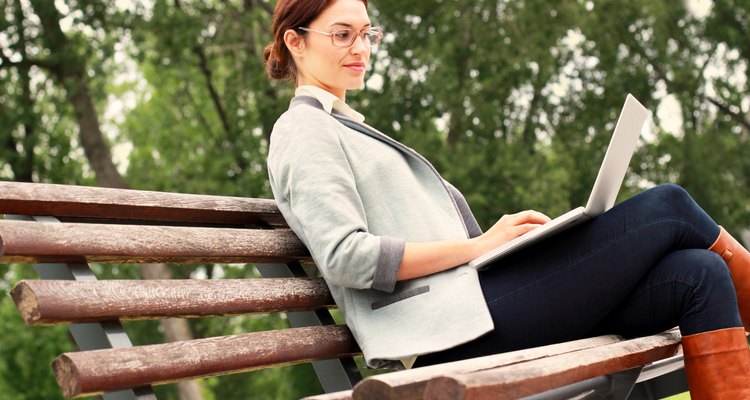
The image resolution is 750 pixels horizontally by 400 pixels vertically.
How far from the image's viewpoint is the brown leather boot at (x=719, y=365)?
2297 mm

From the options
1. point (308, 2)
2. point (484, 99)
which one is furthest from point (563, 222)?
point (484, 99)

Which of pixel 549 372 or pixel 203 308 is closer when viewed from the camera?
pixel 549 372

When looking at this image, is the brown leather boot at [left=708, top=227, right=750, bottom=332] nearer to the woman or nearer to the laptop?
the woman

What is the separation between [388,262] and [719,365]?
780mm

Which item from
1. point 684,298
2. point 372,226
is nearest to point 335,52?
point 372,226

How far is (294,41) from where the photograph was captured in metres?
2.89

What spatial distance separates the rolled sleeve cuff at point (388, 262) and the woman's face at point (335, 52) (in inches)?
23.5

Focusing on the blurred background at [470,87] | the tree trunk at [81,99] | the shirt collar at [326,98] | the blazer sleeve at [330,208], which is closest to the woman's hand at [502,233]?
the blazer sleeve at [330,208]

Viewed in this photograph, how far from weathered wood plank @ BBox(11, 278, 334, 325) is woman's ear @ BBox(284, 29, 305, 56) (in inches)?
25.4

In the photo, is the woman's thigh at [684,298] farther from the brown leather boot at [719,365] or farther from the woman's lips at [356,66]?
the woman's lips at [356,66]

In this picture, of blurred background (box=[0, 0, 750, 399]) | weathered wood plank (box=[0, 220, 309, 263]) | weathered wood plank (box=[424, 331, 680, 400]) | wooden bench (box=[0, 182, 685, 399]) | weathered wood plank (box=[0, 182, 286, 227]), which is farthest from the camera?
blurred background (box=[0, 0, 750, 399])

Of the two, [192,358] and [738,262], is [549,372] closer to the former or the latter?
[192,358]

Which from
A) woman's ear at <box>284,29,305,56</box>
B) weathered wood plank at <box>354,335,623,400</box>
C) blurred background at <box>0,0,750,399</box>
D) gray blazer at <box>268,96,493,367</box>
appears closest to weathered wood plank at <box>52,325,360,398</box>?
gray blazer at <box>268,96,493,367</box>

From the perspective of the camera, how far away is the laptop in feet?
7.59
